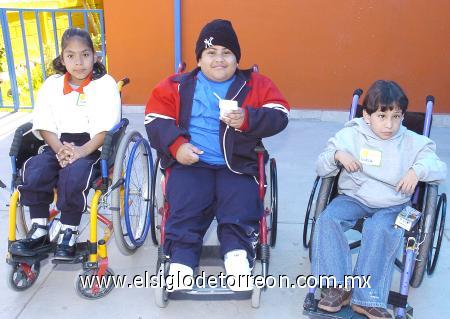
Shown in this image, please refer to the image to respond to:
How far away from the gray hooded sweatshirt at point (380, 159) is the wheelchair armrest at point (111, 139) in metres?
1.03

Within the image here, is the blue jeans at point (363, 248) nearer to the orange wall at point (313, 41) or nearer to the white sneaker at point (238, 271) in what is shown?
the white sneaker at point (238, 271)

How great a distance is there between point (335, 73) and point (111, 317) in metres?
3.87

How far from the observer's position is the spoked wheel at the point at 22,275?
2408mm

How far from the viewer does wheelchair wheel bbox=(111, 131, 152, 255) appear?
2.48 m

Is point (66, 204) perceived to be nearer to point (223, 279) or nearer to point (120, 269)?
point (120, 269)

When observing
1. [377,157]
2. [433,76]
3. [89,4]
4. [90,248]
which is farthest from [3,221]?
[89,4]

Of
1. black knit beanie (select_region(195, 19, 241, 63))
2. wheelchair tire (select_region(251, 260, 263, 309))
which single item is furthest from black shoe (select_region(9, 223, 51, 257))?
black knit beanie (select_region(195, 19, 241, 63))

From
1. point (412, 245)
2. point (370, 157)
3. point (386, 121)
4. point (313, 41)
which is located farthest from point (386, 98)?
point (313, 41)

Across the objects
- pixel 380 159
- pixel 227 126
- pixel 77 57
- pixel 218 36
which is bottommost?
pixel 380 159

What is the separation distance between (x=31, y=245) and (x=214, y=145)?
3.33 feet

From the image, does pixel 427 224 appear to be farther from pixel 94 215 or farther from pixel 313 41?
pixel 313 41

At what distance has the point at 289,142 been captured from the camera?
4.83 metres

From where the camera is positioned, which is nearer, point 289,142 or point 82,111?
point 82,111

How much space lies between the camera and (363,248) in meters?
2.28
